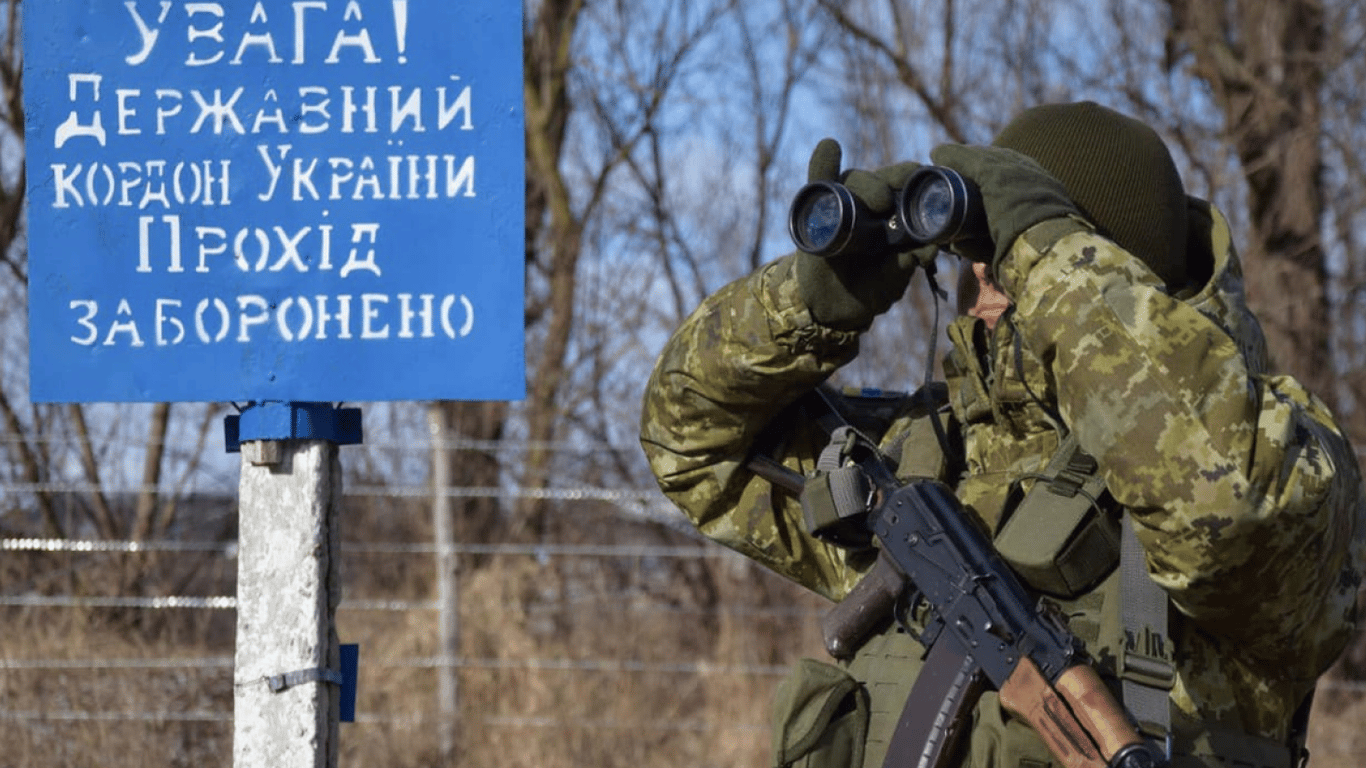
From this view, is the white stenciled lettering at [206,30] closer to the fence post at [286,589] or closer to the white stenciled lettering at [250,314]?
the white stenciled lettering at [250,314]

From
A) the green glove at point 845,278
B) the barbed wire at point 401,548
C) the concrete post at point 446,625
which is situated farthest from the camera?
the concrete post at point 446,625

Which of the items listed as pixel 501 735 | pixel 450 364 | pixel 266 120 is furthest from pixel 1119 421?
pixel 501 735

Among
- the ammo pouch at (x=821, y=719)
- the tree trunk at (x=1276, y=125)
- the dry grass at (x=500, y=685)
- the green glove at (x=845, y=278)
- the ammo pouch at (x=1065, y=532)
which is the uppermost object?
the tree trunk at (x=1276, y=125)

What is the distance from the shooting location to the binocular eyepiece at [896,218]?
2271 mm

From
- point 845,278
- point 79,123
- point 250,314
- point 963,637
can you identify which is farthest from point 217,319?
point 963,637

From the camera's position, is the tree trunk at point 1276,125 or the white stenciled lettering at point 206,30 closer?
the white stenciled lettering at point 206,30

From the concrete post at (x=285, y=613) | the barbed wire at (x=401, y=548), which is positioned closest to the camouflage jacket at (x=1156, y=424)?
the concrete post at (x=285, y=613)

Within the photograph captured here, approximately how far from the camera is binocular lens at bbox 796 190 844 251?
237cm

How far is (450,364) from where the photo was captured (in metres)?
2.89

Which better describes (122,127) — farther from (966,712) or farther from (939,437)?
(966,712)

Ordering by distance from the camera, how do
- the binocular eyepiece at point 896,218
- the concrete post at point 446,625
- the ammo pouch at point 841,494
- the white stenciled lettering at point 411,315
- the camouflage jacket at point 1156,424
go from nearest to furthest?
the camouflage jacket at point 1156,424, the binocular eyepiece at point 896,218, the ammo pouch at point 841,494, the white stenciled lettering at point 411,315, the concrete post at point 446,625

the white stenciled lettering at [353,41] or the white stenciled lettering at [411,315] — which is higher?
the white stenciled lettering at [353,41]

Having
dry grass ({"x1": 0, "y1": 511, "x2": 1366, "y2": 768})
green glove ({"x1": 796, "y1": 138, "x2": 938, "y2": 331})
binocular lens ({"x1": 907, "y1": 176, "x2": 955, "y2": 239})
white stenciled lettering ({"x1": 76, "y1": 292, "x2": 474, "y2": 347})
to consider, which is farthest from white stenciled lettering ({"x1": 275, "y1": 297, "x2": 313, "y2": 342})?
dry grass ({"x1": 0, "y1": 511, "x2": 1366, "y2": 768})

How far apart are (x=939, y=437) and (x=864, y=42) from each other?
24.9 feet
